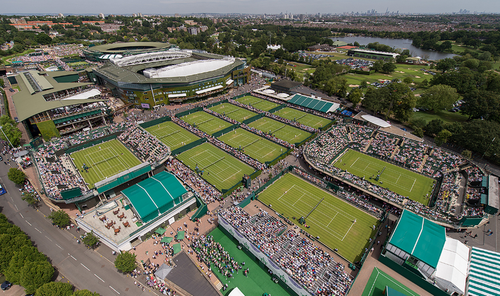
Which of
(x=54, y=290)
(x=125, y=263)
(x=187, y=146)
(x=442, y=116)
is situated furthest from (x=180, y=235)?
(x=442, y=116)

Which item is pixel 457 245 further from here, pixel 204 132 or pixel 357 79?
pixel 357 79

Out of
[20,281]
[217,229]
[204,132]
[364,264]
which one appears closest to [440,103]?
[364,264]

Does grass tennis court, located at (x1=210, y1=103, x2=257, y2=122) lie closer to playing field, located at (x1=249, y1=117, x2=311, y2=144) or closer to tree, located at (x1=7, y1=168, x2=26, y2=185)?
playing field, located at (x1=249, y1=117, x2=311, y2=144)

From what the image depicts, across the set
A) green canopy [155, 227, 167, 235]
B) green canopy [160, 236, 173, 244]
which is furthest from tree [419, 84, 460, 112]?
green canopy [155, 227, 167, 235]

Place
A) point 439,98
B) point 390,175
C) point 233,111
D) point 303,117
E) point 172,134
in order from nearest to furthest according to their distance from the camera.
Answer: point 390,175, point 172,134, point 439,98, point 303,117, point 233,111

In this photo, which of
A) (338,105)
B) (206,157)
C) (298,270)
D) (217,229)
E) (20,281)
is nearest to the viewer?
(20,281)

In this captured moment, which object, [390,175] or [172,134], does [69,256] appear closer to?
[172,134]
